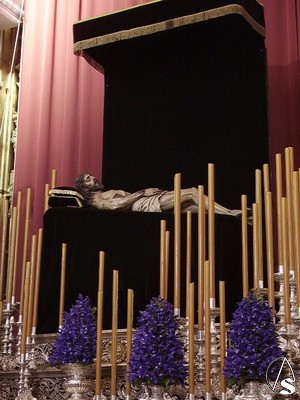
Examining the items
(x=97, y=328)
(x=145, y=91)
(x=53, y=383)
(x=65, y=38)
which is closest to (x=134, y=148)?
(x=145, y=91)

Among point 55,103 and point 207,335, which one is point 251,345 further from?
point 55,103

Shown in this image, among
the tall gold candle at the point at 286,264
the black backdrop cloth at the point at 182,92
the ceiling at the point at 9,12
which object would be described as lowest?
the tall gold candle at the point at 286,264

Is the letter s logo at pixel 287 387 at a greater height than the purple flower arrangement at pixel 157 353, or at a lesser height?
lesser

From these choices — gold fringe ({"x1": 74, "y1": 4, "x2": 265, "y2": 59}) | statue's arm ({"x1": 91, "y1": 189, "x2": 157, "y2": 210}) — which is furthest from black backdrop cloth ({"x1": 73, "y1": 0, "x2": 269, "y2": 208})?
Answer: statue's arm ({"x1": 91, "y1": 189, "x2": 157, "y2": 210})

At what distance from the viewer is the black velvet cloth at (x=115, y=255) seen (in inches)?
106

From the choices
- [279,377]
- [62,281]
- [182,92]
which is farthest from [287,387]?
[182,92]

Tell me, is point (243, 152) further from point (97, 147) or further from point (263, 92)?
point (97, 147)

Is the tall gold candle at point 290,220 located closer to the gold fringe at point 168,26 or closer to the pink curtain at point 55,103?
the gold fringe at point 168,26

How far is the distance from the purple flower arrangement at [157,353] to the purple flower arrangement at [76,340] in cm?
28

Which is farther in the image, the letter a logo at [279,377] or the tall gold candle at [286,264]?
the tall gold candle at [286,264]

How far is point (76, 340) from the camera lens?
1.95 metres

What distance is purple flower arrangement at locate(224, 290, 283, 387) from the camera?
157 centimetres

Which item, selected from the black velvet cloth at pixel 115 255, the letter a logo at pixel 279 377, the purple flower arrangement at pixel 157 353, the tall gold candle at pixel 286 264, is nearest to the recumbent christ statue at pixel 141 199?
the black velvet cloth at pixel 115 255

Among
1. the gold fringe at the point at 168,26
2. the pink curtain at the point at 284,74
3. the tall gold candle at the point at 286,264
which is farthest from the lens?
the pink curtain at the point at 284,74
